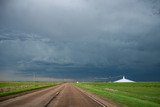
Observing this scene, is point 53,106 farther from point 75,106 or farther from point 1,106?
point 1,106

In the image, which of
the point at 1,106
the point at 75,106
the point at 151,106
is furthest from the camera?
the point at 151,106

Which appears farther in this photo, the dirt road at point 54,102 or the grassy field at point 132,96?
the grassy field at point 132,96

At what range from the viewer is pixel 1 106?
65.5 feet

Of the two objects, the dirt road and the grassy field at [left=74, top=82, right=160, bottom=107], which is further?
the grassy field at [left=74, top=82, right=160, bottom=107]

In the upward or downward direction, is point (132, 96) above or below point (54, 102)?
below

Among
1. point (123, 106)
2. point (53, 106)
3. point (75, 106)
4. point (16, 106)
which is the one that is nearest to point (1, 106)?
point (16, 106)

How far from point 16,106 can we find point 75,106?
15.3ft

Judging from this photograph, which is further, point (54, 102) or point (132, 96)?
point (132, 96)

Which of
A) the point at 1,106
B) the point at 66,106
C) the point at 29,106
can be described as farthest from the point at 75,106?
the point at 1,106

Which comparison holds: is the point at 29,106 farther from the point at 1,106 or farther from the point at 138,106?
the point at 138,106

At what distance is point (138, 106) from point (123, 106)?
4.51 ft

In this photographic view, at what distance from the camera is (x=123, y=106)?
23844 mm

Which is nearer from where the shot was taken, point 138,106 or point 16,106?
point 16,106

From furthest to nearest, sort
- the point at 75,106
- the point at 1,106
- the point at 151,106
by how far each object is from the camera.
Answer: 1. the point at 151,106
2. the point at 75,106
3. the point at 1,106
